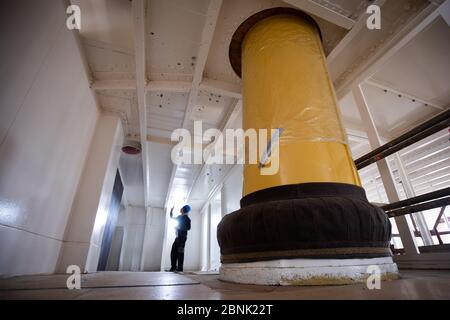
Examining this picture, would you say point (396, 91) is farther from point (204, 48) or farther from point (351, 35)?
point (204, 48)

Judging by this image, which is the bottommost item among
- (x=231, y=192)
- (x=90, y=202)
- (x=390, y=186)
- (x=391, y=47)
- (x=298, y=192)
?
(x=298, y=192)

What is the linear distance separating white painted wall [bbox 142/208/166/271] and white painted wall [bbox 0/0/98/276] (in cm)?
613

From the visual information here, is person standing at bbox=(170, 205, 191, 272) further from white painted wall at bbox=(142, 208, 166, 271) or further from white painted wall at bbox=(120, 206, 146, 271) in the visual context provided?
white painted wall at bbox=(120, 206, 146, 271)

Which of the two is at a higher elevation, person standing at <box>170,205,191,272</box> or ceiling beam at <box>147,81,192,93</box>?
ceiling beam at <box>147,81,192,93</box>

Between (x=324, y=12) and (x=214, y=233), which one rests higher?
(x=324, y=12)

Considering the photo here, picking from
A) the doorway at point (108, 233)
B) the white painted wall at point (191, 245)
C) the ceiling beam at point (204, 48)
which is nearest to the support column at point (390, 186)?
the ceiling beam at point (204, 48)

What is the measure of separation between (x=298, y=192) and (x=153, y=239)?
8.13 meters

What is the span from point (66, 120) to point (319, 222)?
2.23 meters

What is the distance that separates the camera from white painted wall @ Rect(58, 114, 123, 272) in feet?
7.68

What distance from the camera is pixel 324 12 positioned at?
1705 millimetres

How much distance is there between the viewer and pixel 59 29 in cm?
172

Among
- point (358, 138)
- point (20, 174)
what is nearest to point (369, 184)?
point (358, 138)

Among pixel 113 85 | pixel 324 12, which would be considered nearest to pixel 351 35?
pixel 324 12

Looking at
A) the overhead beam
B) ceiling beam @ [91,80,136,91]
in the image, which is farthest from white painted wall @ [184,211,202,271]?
ceiling beam @ [91,80,136,91]
